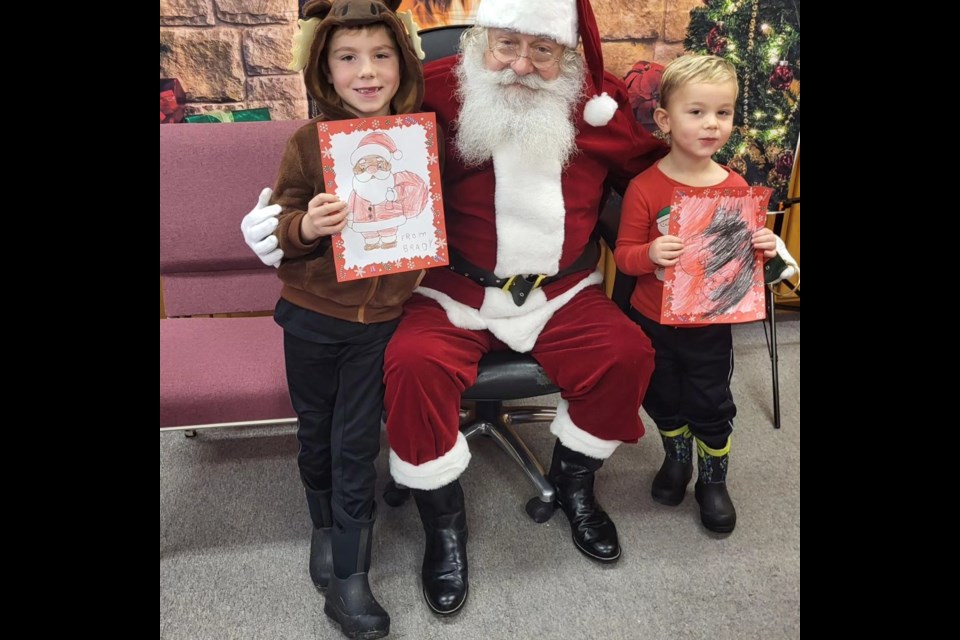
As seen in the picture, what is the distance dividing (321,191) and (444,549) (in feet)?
2.80

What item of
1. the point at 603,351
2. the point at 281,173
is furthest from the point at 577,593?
the point at 281,173

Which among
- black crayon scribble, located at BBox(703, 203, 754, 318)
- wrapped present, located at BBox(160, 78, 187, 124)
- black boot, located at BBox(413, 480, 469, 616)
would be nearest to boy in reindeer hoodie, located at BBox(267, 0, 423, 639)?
black boot, located at BBox(413, 480, 469, 616)

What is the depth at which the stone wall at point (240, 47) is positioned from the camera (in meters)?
2.25

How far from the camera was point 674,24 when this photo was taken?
2.51 m

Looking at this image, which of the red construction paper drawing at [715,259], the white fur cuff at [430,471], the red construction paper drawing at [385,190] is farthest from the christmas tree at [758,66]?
the white fur cuff at [430,471]

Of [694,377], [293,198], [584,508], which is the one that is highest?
[293,198]

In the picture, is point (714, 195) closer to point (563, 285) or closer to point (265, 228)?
point (563, 285)

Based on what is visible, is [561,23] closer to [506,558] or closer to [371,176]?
[371,176]

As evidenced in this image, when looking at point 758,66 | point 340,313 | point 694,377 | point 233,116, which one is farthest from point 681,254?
point 233,116

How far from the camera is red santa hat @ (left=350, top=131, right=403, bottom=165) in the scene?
1.29m

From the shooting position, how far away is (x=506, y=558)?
5.35ft

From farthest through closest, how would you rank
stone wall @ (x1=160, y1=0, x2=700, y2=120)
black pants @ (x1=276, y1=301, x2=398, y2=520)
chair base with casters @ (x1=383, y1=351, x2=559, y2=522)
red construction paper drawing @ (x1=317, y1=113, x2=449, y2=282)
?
stone wall @ (x1=160, y1=0, x2=700, y2=120) → chair base with casters @ (x1=383, y1=351, x2=559, y2=522) → black pants @ (x1=276, y1=301, x2=398, y2=520) → red construction paper drawing @ (x1=317, y1=113, x2=449, y2=282)

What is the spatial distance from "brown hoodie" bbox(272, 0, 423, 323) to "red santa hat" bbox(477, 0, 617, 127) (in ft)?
0.71

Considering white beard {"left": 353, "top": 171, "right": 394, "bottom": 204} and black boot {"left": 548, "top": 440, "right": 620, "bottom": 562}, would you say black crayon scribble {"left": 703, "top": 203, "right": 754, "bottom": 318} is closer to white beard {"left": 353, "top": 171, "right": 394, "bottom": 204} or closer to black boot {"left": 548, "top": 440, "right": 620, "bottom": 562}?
black boot {"left": 548, "top": 440, "right": 620, "bottom": 562}
